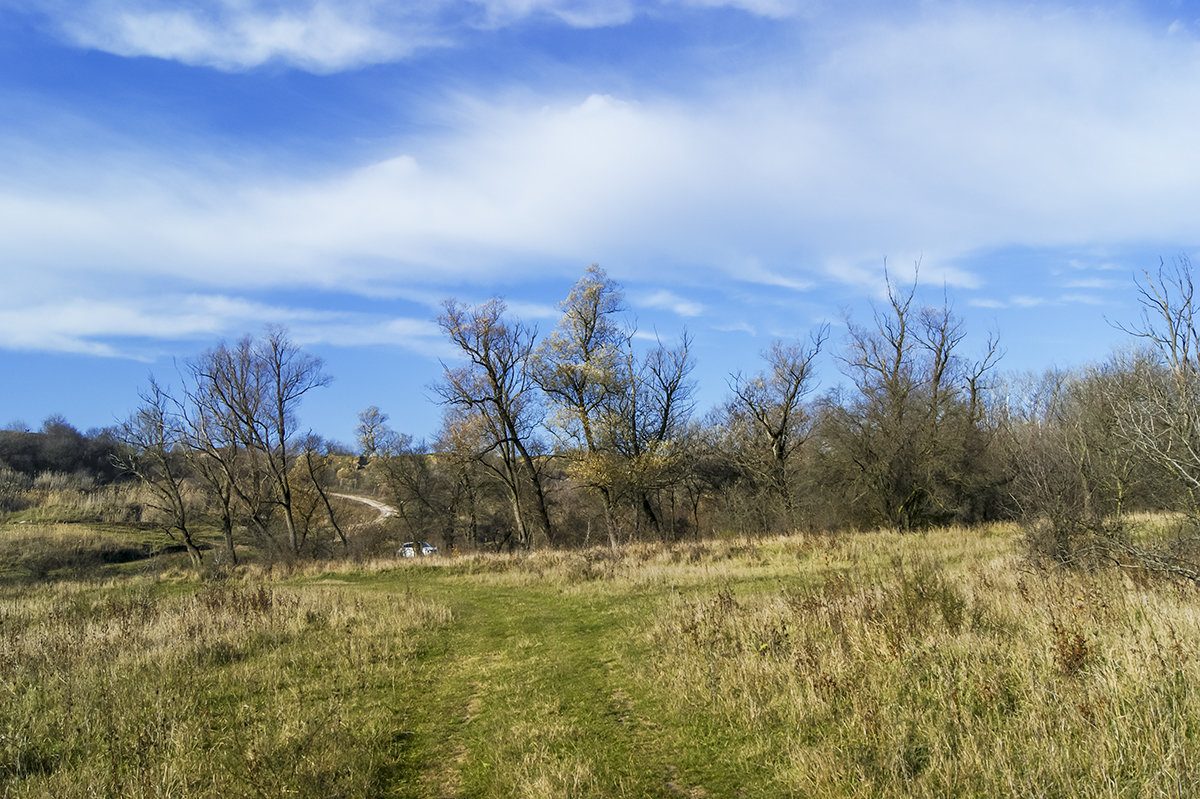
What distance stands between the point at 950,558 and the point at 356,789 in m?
17.6

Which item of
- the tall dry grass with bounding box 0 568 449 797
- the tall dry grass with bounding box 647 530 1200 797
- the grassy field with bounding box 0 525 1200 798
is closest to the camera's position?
the tall dry grass with bounding box 647 530 1200 797

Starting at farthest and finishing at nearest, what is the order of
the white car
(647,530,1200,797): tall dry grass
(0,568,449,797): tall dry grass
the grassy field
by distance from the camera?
the white car, (0,568,449,797): tall dry grass, the grassy field, (647,530,1200,797): tall dry grass

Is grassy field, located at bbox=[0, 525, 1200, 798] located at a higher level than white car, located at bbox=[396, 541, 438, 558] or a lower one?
higher

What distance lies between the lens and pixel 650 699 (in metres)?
7.50

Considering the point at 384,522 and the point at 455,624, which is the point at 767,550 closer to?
the point at 455,624

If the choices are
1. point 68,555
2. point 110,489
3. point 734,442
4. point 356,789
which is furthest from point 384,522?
point 356,789

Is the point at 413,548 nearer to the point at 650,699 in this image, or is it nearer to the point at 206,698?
the point at 206,698

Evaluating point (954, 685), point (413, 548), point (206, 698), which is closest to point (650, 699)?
point (954, 685)

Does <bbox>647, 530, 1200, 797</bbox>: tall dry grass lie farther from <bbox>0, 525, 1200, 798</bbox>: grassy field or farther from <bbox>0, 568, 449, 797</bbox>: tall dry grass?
<bbox>0, 568, 449, 797</bbox>: tall dry grass

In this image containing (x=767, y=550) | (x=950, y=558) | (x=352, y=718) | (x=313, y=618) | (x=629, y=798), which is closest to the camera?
(x=629, y=798)

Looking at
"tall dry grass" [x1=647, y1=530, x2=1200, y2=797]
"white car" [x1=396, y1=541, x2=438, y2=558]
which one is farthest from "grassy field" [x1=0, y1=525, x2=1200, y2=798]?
"white car" [x1=396, y1=541, x2=438, y2=558]

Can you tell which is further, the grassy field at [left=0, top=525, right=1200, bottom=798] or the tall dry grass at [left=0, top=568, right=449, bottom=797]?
the tall dry grass at [left=0, top=568, right=449, bottom=797]

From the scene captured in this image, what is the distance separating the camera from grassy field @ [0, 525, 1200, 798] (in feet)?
16.1

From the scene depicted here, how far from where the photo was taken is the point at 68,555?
34375mm
